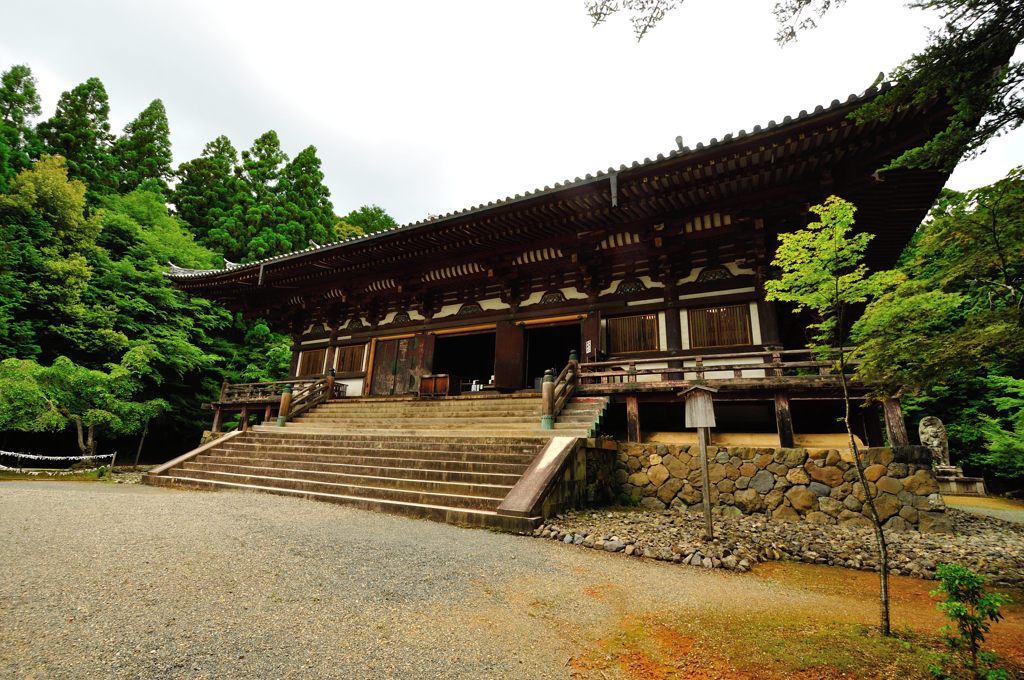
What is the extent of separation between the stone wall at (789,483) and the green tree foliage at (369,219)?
96.5 feet

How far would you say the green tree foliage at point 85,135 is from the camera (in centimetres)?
2041

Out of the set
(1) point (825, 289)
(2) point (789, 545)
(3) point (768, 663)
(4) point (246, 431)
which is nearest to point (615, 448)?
(2) point (789, 545)

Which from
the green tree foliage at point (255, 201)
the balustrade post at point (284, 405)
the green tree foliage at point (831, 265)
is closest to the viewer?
the green tree foliage at point (831, 265)

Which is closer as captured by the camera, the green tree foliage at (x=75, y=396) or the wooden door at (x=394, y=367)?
the green tree foliage at (x=75, y=396)

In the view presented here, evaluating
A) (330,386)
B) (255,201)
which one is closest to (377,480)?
(330,386)

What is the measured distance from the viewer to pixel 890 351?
11.7 feet

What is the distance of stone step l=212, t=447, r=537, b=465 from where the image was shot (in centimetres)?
695

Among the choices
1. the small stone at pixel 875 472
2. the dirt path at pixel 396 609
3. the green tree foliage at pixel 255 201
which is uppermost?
the green tree foliage at pixel 255 201

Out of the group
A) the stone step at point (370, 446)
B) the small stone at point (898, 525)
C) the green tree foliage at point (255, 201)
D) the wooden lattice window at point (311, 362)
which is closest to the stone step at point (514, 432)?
the stone step at point (370, 446)

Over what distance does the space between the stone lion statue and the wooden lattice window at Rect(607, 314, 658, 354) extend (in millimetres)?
11685

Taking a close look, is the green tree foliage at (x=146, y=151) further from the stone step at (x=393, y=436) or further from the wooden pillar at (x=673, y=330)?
the wooden pillar at (x=673, y=330)

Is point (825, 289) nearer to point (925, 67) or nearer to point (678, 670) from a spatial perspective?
point (925, 67)

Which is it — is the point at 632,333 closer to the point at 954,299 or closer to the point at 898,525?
the point at 898,525

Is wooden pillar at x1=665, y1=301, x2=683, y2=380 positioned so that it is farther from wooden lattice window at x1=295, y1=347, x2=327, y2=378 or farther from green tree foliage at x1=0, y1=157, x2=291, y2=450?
green tree foliage at x1=0, y1=157, x2=291, y2=450
